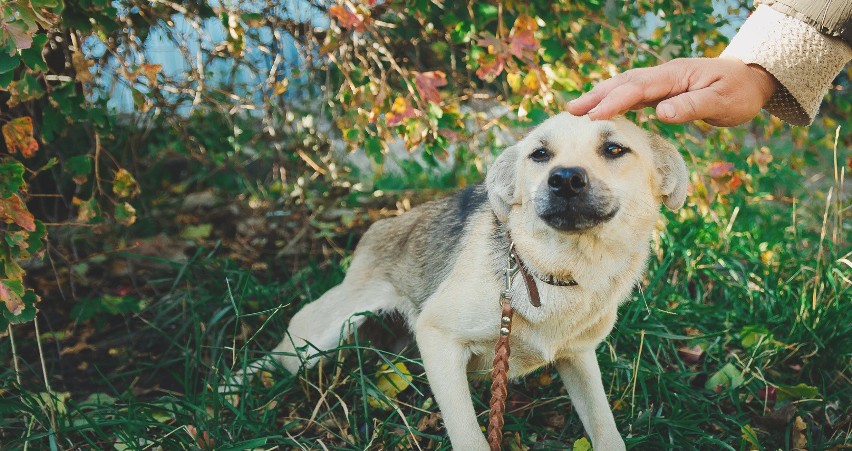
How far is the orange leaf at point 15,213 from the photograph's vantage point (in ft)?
7.02

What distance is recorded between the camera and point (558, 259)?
7.73 feet

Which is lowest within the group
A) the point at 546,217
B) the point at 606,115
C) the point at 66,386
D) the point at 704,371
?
the point at 66,386

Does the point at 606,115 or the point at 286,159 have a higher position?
the point at 606,115

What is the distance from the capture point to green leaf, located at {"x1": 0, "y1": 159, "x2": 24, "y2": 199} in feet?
7.19

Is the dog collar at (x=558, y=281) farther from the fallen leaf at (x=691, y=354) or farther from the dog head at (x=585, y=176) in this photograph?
the fallen leaf at (x=691, y=354)

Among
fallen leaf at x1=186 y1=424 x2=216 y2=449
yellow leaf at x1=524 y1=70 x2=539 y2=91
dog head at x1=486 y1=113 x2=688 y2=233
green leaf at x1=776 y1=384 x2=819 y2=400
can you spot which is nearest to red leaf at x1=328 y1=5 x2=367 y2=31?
yellow leaf at x1=524 y1=70 x2=539 y2=91

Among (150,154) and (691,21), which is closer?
(691,21)

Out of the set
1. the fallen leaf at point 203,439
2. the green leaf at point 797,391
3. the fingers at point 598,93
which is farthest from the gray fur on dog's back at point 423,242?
the green leaf at point 797,391

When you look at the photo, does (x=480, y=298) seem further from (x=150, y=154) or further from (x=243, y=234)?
(x=150, y=154)

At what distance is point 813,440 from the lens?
2578 millimetres

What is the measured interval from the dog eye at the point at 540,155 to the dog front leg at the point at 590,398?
74 centimetres

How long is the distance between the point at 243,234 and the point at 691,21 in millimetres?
2990

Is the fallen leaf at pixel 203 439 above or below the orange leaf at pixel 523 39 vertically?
below

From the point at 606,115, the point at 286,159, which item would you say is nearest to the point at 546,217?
the point at 606,115
